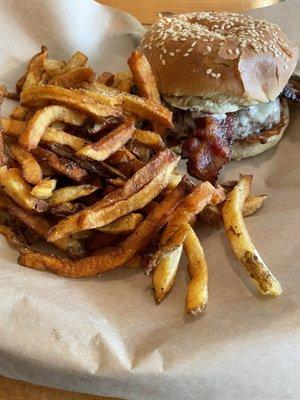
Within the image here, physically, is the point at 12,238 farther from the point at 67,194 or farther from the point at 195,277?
the point at 195,277

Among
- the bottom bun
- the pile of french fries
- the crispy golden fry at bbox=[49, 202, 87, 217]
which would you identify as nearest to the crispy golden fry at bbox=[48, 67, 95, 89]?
the pile of french fries

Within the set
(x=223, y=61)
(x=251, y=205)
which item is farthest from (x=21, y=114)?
(x=251, y=205)

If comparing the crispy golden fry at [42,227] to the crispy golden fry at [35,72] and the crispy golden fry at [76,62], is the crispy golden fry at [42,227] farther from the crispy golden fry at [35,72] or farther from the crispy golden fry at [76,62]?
the crispy golden fry at [76,62]

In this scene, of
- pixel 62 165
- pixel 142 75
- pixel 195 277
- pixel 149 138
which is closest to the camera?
pixel 195 277

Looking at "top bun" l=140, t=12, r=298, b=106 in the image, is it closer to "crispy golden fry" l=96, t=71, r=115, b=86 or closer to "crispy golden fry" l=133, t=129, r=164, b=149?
"crispy golden fry" l=96, t=71, r=115, b=86

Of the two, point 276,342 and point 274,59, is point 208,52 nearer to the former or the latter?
point 274,59

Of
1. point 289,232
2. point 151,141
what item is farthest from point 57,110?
point 289,232
